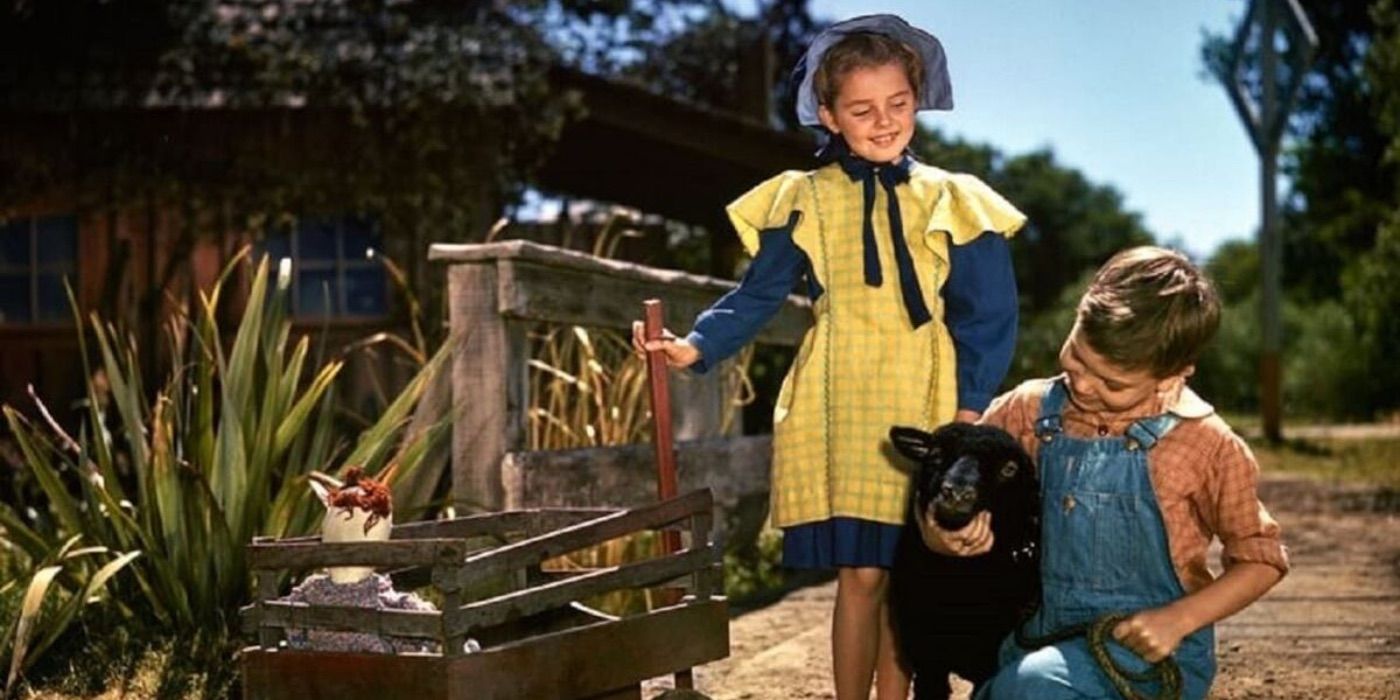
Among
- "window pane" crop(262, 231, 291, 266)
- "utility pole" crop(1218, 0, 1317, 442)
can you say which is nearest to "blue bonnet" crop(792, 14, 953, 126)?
"window pane" crop(262, 231, 291, 266)

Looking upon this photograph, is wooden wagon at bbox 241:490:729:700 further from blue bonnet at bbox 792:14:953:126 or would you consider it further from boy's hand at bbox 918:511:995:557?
blue bonnet at bbox 792:14:953:126

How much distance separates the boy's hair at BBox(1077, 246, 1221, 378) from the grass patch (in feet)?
33.7

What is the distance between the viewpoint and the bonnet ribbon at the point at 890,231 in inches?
159

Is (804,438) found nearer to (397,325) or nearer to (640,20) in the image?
(397,325)

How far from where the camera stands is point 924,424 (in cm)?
404

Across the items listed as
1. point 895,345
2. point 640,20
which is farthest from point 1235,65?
point 895,345

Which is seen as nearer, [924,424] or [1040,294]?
[924,424]

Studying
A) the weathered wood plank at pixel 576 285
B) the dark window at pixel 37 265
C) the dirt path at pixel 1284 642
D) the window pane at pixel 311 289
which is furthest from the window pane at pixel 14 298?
the dirt path at pixel 1284 642

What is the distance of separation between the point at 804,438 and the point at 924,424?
23 centimetres

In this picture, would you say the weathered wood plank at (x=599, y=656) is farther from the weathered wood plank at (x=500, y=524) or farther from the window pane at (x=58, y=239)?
the window pane at (x=58, y=239)

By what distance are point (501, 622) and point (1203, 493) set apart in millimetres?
1163

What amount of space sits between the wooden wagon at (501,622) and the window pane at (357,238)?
10.1 meters

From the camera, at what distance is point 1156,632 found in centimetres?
318

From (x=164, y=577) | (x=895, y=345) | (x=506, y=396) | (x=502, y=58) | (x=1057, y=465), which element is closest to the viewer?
(x=1057, y=465)
